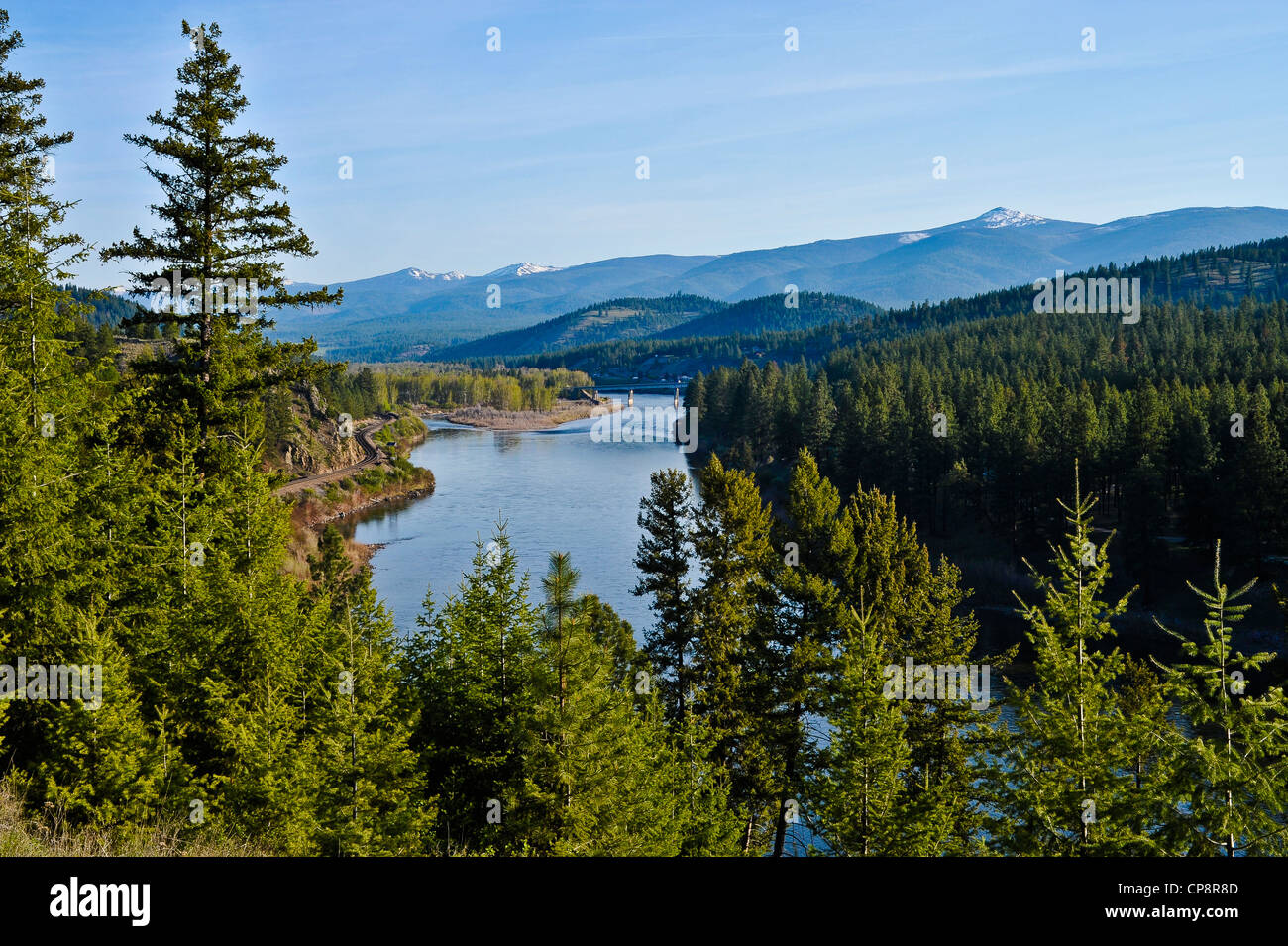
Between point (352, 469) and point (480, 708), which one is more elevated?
point (352, 469)

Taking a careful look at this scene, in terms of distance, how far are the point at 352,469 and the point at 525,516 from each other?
117 ft

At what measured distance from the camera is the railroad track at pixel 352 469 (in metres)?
91.6

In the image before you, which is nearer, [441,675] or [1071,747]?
[1071,747]

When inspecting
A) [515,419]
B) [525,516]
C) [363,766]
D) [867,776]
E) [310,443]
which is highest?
[515,419]

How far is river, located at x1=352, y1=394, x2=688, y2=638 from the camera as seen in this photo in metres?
57.2

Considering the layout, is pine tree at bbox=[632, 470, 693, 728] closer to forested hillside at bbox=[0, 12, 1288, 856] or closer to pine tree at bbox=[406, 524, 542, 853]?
forested hillside at bbox=[0, 12, 1288, 856]

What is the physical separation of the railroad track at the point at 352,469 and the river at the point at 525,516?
22.1 ft

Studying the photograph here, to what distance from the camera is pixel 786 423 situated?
3900 inches

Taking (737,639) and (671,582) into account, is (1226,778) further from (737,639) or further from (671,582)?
(671,582)

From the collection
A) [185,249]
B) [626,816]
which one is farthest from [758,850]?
[185,249]

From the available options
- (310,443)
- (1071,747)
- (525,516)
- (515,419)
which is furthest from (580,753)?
(515,419)

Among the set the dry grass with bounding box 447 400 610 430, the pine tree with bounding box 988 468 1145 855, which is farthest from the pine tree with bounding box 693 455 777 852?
the dry grass with bounding box 447 400 610 430

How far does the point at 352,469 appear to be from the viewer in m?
105
